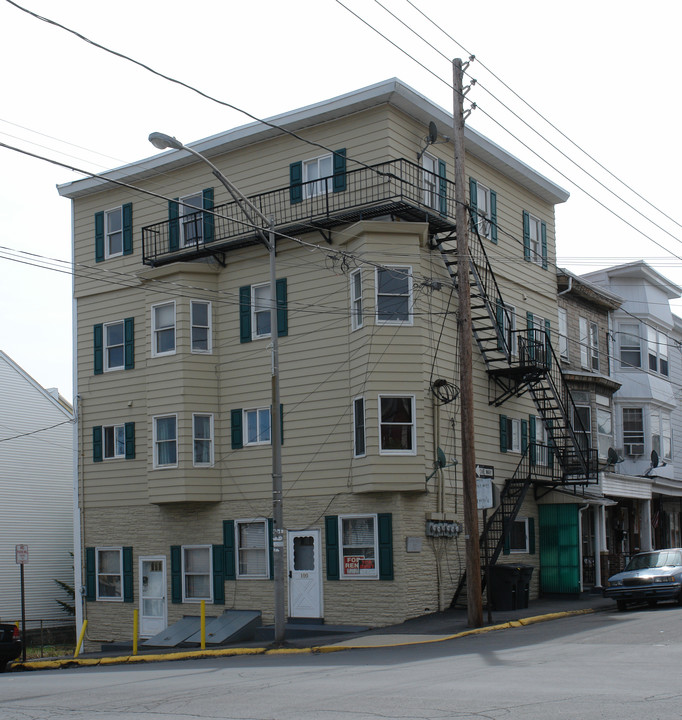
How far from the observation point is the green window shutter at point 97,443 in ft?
96.8

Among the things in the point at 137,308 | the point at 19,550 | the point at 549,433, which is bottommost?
the point at 19,550

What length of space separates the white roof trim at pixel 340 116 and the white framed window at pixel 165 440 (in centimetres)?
676

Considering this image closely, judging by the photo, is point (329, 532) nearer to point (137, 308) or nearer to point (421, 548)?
point (421, 548)

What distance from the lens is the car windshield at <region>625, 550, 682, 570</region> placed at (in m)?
24.7

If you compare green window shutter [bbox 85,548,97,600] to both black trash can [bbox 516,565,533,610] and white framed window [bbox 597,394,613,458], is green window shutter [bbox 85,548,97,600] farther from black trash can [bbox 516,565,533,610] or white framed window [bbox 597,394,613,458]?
white framed window [bbox 597,394,613,458]

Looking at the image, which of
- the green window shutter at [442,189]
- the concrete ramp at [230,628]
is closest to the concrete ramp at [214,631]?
the concrete ramp at [230,628]

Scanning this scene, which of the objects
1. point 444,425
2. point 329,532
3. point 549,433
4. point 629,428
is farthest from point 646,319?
point 329,532

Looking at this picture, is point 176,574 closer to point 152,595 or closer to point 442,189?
point 152,595

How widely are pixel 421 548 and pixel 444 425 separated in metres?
3.10

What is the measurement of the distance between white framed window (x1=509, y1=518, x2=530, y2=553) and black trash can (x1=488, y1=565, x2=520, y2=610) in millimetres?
3363

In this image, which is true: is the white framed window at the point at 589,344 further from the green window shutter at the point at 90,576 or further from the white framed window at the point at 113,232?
the green window shutter at the point at 90,576

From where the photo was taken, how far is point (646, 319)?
3816cm

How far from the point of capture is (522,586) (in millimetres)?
24016

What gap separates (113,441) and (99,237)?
20.6ft
